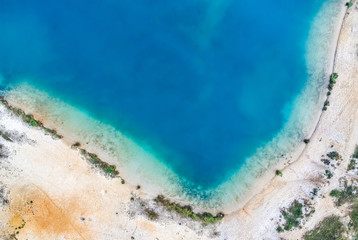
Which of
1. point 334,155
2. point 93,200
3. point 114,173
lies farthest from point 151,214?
point 334,155

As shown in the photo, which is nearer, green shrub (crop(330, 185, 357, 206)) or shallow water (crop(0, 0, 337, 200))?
green shrub (crop(330, 185, 357, 206))

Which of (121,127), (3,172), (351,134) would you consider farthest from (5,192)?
(351,134)

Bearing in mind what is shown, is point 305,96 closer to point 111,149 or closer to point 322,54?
point 322,54

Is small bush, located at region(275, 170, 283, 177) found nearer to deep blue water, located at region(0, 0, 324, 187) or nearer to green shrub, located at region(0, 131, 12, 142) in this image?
deep blue water, located at region(0, 0, 324, 187)

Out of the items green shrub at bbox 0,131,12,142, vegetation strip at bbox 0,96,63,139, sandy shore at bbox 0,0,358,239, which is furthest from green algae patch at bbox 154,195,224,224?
green shrub at bbox 0,131,12,142

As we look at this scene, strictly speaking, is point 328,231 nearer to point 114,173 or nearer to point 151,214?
point 151,214

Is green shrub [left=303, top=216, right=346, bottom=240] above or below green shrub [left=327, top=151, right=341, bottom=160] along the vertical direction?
below

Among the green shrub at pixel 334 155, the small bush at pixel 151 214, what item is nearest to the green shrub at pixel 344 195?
the green shrub at pixel 334 155
